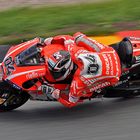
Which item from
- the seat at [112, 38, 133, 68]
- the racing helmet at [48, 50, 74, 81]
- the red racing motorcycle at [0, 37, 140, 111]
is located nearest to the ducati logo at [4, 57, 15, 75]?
the red racing motorcycle at [0, 37, 140, 111]

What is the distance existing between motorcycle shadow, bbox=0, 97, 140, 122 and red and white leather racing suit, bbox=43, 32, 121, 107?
37 cm

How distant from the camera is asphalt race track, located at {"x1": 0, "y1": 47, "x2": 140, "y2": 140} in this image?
5.80m

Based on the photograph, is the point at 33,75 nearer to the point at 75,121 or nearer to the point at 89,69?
the point at 89,69

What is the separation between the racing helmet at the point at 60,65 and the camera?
240 inches

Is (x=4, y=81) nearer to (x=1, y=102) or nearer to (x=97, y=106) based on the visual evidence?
(x=1, y=102)

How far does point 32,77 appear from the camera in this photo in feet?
20.1

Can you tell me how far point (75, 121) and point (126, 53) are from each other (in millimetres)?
1081

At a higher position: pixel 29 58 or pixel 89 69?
pixel 29 58

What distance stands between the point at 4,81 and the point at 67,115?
0.94 m

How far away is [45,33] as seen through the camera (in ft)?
33.7
